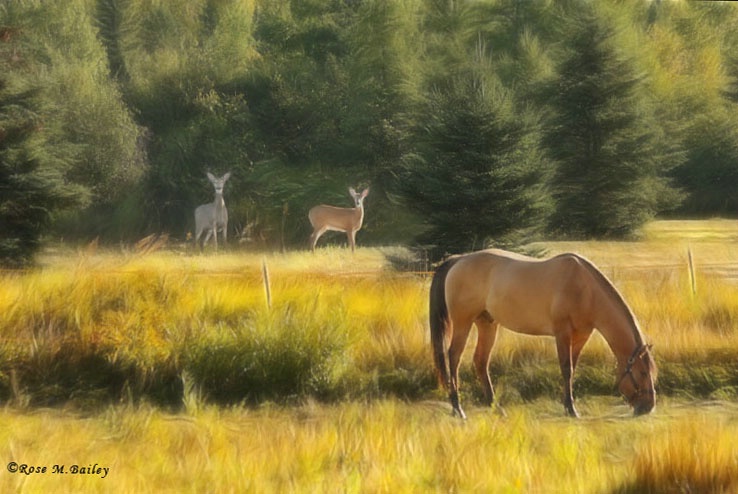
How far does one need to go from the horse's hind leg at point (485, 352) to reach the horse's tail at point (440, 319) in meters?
0.30

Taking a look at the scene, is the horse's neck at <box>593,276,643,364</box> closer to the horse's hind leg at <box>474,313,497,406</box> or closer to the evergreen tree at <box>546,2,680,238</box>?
the horse's hind leg at <box>474,313,497,406</box>

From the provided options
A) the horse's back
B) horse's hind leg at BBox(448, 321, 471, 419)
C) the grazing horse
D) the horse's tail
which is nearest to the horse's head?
the grazing horse

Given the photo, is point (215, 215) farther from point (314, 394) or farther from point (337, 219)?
point (314, 394)

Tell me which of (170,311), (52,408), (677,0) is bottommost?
(52,408)

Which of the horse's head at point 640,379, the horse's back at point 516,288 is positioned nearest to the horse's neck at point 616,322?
the horse's head at point 640,379

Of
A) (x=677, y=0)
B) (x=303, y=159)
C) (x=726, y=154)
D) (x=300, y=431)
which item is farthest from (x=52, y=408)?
(x=677, y=0)

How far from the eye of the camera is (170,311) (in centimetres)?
1066

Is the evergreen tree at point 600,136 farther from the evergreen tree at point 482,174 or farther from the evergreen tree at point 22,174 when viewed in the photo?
the evergreen tree at point 22,174

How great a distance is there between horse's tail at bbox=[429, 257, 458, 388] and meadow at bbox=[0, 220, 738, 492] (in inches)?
13.7

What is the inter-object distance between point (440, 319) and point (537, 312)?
953 mm

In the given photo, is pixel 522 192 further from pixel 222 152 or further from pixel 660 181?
pixel 222 152

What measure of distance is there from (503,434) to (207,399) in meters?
3.31

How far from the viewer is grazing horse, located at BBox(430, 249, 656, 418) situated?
26.4 ft

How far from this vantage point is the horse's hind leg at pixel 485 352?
9.10 metres
